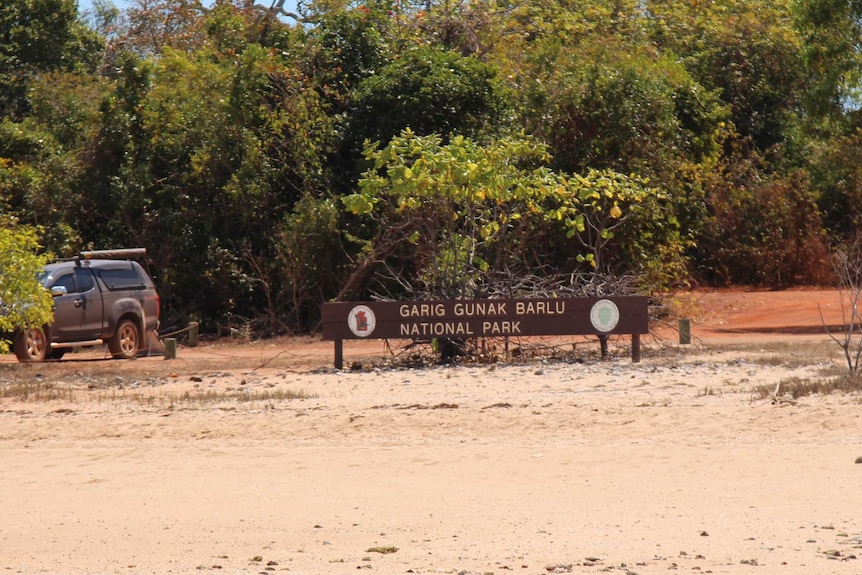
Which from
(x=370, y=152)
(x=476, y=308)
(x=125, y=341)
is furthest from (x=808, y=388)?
(x=125, y=341)

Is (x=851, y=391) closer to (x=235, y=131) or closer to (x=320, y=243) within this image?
(x=320, y=243)

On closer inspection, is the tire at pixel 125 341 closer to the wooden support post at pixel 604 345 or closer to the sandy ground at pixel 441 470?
the sandy ground at pixel 441 470

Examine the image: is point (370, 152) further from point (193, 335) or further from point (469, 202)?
point (193, 335)

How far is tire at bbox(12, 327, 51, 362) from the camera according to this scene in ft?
65.1

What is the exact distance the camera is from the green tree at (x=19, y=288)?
701 inches

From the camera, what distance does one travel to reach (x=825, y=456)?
10.6 metres

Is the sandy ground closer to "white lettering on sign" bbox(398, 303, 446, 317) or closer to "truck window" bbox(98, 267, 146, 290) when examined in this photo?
"white lettering on sign" bbox(398, 303, 446, 317)

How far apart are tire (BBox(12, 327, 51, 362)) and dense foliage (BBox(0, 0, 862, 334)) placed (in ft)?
10.6

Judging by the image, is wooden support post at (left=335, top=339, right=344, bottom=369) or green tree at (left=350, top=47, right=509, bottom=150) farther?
green tree at (left=350, top=47, right=509, bottom=150)

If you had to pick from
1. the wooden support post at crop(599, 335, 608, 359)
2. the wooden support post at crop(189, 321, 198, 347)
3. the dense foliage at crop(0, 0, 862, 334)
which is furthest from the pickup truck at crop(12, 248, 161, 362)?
the wooden support post at crop(599, 335, 608, 359)

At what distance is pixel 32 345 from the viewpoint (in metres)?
20.0

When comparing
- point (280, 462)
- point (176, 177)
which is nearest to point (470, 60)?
point (176, 177)

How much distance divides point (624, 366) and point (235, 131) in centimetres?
1128

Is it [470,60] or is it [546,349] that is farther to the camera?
[470,60]
